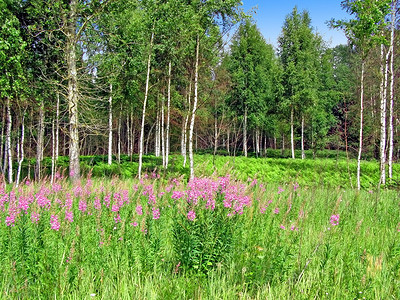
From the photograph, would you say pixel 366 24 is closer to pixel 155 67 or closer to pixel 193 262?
pixel 193 262

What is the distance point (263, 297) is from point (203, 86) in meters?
20.4

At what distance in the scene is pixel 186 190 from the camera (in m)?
4.25

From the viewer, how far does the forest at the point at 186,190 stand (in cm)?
243

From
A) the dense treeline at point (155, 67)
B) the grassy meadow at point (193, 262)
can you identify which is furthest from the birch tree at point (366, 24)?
the grassy meadow at point (193, 262)

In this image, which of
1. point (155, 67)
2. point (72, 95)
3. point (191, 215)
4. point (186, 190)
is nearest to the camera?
point (191, 215)

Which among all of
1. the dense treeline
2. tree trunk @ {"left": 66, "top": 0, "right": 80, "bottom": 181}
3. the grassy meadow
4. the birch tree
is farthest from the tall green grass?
the birch tree

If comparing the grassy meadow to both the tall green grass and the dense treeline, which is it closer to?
the tall green grass

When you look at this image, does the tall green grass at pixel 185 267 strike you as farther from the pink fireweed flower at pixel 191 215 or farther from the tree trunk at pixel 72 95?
the tree trunk at pixel 72 95

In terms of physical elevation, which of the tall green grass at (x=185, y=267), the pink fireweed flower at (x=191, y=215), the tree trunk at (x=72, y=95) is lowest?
the tall green grass at (x=185, y=267)

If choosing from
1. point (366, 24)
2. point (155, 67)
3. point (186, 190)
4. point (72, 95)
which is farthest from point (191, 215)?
point (155, 67)

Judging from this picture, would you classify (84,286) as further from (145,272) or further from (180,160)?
(180,160)

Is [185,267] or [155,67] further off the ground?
[155,67]

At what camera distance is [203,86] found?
71.4 ft

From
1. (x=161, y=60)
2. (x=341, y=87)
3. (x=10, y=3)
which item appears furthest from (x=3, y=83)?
(x=341, y=87)
